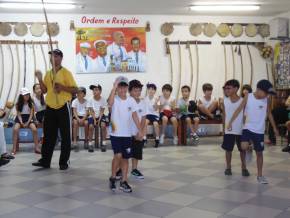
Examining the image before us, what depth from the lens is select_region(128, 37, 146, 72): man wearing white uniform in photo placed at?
10.1m

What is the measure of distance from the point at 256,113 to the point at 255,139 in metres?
0.33

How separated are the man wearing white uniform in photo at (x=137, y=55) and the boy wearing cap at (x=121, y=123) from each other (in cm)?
519

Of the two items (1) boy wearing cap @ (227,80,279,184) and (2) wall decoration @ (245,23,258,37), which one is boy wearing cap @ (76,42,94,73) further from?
(1) boy wearing cap @ (227,80,279,184)

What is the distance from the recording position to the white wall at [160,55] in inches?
382

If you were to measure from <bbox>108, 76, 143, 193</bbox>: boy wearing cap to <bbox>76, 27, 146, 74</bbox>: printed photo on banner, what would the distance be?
510 cm

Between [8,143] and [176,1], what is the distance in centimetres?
469

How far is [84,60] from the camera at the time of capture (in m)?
9.87

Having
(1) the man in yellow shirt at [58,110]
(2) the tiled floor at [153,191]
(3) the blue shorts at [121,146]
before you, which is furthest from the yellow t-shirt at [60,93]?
(3) the blue shorts at [121,146]

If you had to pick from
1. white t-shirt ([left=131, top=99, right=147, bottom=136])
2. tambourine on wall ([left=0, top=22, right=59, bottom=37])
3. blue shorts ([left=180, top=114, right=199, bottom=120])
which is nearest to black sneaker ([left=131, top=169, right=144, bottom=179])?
white t-shirt ([left=131, top=99, right=147, bottom=136])

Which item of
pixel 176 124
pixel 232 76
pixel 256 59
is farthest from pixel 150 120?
pixel 256 59

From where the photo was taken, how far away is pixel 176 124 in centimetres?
884

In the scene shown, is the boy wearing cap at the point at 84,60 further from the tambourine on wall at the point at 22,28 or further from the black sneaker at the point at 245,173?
the black sneaker at the point at 245,173

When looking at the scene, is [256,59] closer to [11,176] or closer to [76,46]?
[76,46]

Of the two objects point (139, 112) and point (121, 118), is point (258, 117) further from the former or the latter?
point (121, 118)
